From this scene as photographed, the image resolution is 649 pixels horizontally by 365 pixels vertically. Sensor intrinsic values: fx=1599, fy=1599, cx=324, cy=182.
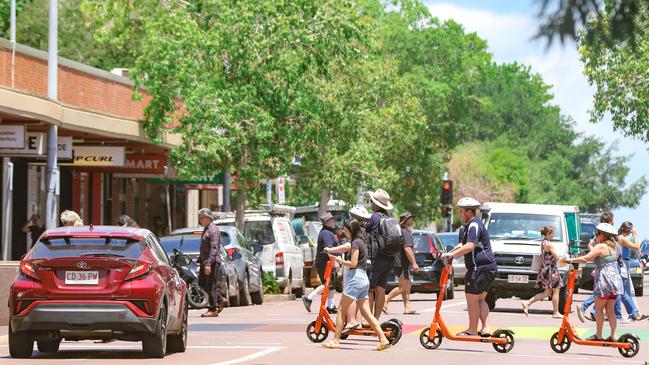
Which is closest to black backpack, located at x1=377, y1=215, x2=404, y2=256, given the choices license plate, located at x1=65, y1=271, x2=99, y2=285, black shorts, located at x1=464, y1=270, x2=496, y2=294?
black shorts, located at x1=464, y1=270, x2=496, y2=294

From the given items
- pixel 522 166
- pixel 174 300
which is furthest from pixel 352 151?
pixel 522 166

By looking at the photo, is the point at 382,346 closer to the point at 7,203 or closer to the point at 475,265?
the point at 475,265

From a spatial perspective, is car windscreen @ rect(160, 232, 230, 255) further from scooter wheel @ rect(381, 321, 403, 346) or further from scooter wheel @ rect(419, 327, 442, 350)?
scooter wheel @ rect(419, 327, 442, 350)

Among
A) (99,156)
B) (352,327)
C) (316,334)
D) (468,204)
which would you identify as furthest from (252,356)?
(99,156)

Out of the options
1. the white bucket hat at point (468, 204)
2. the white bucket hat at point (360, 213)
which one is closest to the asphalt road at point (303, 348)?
the white bucket hat at point (360, 213)

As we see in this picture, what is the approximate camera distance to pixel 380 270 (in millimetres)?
20453

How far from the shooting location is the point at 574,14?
696 centimetres

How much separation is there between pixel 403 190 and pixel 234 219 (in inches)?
1297

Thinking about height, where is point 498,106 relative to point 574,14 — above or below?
above

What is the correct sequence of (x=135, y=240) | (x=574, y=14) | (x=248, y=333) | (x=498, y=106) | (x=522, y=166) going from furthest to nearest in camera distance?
1. (x=498, y=106)
2. (x=522, y=166)
3. (x=248, y=333)
4. (x=135, y=240)
5. (x=574, y=14)

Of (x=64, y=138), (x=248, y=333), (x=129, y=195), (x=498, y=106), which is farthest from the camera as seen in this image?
(x=498, y=106)

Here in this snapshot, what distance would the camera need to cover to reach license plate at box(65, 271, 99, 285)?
17062 mm

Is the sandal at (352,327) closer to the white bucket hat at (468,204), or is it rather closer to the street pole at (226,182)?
the white bucket hat at (468,204)

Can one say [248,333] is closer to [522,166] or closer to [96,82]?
[96,82]
